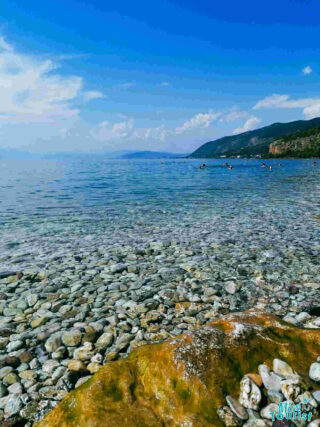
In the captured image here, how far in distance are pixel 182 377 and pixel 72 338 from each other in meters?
3.82

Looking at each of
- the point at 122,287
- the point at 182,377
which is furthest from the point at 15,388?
the point at 122,287

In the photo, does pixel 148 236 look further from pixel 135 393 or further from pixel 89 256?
pixel 135 393

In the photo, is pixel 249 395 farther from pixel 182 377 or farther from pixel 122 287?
pixel 122 287

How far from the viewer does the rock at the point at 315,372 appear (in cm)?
417

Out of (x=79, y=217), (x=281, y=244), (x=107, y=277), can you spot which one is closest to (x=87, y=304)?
(x=107, y=277)

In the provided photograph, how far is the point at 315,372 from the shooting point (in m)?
4.21

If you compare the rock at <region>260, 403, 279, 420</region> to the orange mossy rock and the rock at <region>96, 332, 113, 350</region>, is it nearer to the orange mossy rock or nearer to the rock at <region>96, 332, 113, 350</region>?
the orange mossy rock

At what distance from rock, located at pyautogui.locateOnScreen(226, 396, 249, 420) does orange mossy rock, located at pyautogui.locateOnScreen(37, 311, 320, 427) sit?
3.9 inches

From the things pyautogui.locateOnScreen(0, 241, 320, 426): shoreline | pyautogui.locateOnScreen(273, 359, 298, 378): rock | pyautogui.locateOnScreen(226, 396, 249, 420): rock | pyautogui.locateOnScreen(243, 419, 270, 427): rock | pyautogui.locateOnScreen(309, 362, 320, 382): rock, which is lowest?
pyautogui.locateOnScreen(0, 241, 320, 426): shoreline

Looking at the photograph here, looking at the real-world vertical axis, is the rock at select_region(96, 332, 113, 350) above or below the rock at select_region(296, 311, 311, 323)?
above

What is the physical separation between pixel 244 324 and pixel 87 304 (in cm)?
528

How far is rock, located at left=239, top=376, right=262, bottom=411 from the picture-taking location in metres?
3.77

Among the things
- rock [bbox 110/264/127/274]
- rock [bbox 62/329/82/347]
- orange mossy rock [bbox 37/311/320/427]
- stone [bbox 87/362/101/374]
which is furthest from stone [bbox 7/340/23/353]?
rock [bbox 110/264/127/274]

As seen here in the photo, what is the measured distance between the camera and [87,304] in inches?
346
